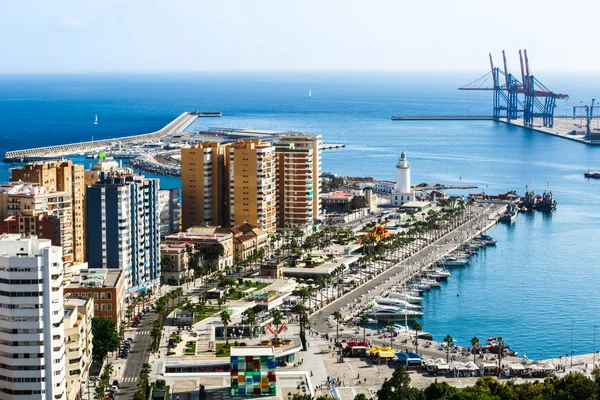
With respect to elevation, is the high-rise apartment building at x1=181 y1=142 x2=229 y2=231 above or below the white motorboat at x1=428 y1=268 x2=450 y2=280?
above

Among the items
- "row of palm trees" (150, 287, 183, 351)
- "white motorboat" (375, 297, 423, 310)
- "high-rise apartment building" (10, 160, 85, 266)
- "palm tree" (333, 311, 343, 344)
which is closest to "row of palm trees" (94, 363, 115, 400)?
"row of palm trees" (150, 287, 183, 351)

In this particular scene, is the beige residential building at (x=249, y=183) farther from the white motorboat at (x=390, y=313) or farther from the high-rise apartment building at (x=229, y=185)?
the white motorboat at (x=390, y=313)

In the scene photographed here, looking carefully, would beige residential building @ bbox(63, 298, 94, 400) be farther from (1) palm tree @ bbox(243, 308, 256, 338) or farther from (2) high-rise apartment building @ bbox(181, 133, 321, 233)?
(2) high-rise apartment building @ bbox(181, 133, 321, 233)

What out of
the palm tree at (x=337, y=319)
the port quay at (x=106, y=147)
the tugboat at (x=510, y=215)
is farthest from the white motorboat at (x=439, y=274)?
the port quay at (x=106, y=147)

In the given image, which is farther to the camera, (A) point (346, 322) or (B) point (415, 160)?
(B) point (415, 160)

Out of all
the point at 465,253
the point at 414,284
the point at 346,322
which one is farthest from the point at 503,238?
the point at 346,322

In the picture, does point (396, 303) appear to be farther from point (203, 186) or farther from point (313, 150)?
point (313, 150)

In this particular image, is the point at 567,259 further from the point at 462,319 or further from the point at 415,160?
the point at 415,160
